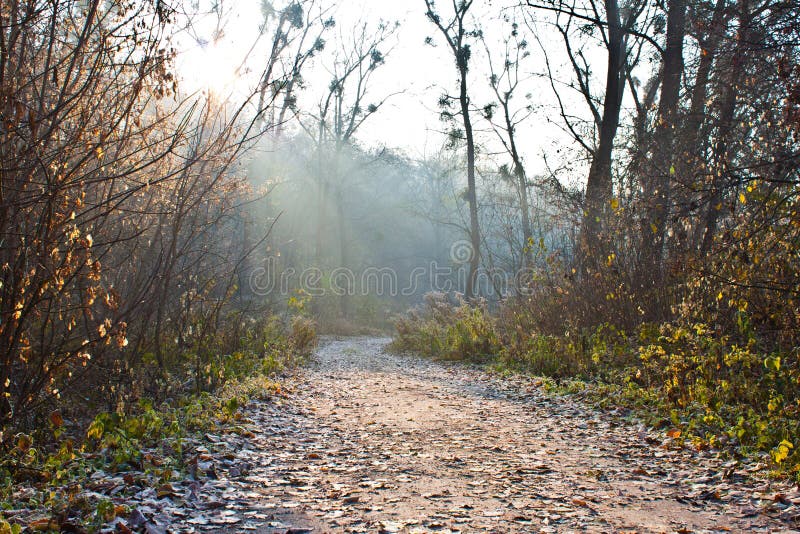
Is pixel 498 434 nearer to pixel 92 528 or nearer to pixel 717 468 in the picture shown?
pixel 717 468

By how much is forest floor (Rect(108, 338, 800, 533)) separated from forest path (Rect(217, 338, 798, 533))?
14 mm

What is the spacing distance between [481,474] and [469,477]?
12 centimetres

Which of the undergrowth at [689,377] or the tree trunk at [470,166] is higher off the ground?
the tree trunk at [470,166]

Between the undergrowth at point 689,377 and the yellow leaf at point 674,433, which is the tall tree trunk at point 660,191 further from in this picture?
the yellow leaf at point 674,433

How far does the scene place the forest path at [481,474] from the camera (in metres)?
3.57

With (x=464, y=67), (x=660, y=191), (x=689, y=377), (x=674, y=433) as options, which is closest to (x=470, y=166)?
(x=464, y=67)

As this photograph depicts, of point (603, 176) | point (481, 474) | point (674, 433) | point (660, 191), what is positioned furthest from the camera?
point (603, 176)

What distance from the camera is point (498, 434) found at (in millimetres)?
5852

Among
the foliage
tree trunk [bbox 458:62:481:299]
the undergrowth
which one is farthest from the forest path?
tree trunk [bbox 458:62:481:299]

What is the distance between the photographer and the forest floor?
3.56 metres

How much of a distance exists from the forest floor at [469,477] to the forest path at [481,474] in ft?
0.05

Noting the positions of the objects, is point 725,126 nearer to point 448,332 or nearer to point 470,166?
point 448,332

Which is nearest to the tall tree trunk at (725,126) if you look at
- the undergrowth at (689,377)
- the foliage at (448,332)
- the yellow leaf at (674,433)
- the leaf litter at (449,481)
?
the undergrowth at (689,377)

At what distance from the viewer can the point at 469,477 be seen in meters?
4.43
